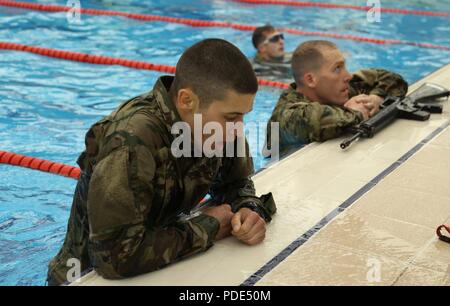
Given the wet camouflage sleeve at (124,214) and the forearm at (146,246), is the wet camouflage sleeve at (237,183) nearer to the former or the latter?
the forearm at (146,246)

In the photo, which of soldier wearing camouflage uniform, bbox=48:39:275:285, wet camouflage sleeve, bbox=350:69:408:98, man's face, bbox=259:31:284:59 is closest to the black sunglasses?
man's face, bbox=259:31:284:59

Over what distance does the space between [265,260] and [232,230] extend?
19cm

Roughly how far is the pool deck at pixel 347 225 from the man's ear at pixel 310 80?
17.3 inches

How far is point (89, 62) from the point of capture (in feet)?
23.9

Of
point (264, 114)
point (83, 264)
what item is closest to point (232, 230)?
point (83, 264)

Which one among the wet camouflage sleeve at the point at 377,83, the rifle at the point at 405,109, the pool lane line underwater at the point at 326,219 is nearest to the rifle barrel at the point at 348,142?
the rifle at the point at 405,109

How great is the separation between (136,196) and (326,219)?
3.32 feet

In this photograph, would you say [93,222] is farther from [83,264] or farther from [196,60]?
[196,60]

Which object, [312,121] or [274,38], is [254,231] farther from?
[274,38]

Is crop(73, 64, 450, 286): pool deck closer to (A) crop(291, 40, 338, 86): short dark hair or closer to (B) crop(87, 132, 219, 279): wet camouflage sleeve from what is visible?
(B) crop(87, 132, 219, 279): wet camouflage sleeve

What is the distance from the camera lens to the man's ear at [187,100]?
7.42 feet

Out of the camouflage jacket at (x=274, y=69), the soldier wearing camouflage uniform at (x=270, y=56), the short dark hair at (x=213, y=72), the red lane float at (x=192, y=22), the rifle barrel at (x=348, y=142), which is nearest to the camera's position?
the short dark hair at (x=213, y=72)

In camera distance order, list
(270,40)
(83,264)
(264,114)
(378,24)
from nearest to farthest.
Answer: (83,264) → (264,114) → (270,40) → (378,24)

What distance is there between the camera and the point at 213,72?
2.25 meters
